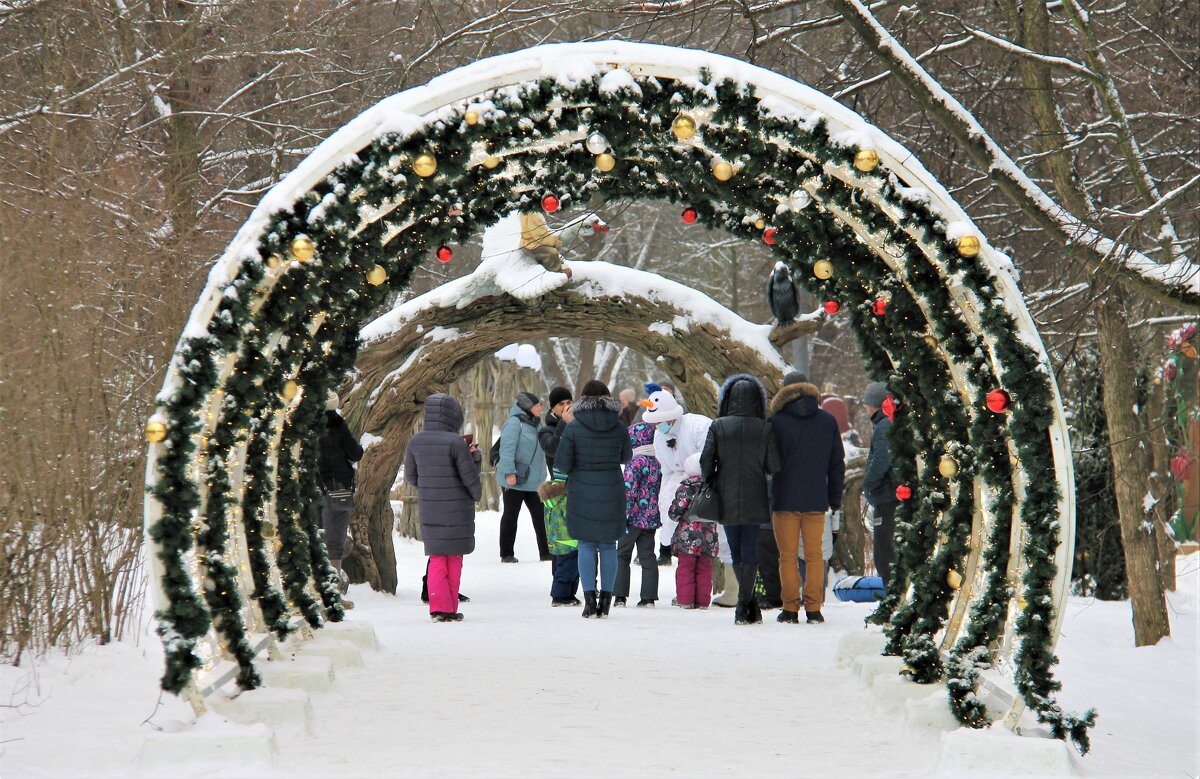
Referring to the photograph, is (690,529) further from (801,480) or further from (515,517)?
(515,517)

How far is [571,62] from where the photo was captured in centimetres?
577

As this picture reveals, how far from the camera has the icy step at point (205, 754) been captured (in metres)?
5.02

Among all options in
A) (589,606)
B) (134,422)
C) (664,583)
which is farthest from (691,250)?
(134,422)

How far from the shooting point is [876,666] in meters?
7.08

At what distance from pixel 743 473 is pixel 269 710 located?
4.34 meters

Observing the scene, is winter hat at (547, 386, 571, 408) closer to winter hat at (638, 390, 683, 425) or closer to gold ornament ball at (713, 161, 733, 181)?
winter hat at (638, 390, 683, 425)

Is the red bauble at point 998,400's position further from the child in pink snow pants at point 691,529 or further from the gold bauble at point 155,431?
the child in pink snow pants at point 691,529

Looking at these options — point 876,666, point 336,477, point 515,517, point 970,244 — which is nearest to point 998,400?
point 970,244

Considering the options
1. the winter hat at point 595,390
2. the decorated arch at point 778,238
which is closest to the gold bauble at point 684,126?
the decorated arch at point 778,238

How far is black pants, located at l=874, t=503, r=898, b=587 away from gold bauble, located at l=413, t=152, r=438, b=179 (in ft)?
18.7

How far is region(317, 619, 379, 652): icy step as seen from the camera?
7.96 meters

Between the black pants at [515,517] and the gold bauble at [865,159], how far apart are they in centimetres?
852

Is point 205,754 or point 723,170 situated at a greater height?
point 723,170

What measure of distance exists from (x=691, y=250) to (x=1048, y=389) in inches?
951
